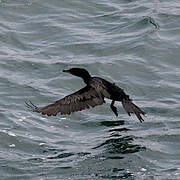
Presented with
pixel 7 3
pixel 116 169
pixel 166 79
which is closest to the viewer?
pixel 116 169

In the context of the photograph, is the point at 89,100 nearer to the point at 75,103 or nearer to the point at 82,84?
the point at 75,103

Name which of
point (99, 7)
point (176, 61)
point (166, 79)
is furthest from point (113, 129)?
point (99, 7)

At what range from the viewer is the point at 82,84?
14672 mm

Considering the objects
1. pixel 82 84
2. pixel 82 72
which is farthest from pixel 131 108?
pixel 82 84

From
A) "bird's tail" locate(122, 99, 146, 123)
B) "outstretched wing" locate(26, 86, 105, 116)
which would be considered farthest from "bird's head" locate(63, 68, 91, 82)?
"bird's tail" locate(122, 99, 146, 123)

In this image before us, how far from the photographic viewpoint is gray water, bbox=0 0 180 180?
1078 centimetres

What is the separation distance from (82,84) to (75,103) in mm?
3159

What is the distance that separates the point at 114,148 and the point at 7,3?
344 inches

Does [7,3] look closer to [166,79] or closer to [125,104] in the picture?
[166,79]

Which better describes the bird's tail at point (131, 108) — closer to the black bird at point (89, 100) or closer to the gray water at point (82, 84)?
the black bird at point (89, 100)

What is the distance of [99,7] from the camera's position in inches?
749

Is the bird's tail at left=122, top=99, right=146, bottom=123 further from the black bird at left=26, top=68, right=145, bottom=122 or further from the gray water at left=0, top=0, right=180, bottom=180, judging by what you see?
the gray water at left=0, top=0, right=180, bottom=180

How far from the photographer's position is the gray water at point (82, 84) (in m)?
10.8

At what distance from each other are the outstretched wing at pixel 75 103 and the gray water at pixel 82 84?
2.07 feet
